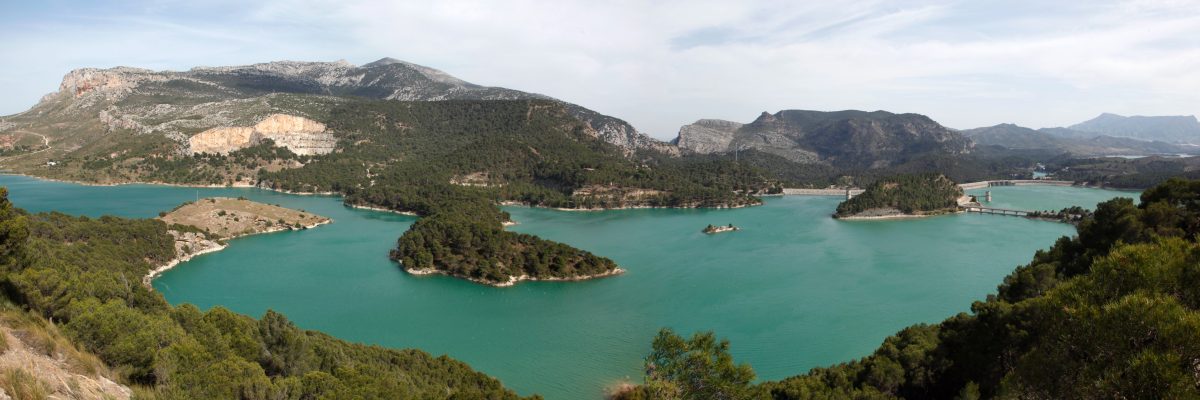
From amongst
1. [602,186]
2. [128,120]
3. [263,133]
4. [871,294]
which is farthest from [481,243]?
[128,120]

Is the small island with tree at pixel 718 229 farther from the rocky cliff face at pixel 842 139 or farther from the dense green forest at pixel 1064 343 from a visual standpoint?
the rocky cliff face at pixel 842 139

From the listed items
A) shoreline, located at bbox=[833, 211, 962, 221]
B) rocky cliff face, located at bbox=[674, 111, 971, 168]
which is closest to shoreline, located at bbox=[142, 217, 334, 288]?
shoreline, located at bbox=[833, 211, 962, 221]

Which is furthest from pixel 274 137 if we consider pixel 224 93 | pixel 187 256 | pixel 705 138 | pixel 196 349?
pixel 705 138

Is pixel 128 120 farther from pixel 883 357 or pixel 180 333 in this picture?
pixel 883 357

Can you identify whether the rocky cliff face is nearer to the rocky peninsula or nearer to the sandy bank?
the rocky peninsula

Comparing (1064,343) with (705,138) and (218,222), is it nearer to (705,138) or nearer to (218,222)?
(218,222)
